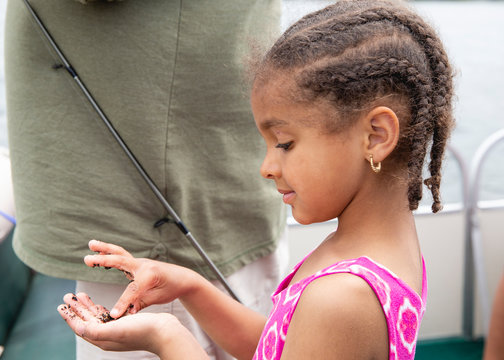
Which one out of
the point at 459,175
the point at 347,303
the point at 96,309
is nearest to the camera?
the point at 347,303

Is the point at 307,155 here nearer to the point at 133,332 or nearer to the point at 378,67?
the point at 378,67

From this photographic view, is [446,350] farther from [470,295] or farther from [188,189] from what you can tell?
[188,189]

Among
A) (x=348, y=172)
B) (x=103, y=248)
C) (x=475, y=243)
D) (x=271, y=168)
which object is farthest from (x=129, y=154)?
(x=475, y=243)

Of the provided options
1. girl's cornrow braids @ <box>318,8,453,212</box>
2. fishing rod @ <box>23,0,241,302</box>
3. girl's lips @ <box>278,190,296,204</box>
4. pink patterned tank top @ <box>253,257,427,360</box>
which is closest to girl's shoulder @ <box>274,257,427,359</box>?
pink patterned tank top @ <box>253,257,427,360</box>

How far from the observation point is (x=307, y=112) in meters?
0.80

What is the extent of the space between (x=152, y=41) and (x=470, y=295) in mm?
2059

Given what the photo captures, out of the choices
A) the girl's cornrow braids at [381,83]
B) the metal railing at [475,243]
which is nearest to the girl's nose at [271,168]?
the girl's cornrow braids at [381,83]

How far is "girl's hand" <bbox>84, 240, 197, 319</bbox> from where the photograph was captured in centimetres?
88

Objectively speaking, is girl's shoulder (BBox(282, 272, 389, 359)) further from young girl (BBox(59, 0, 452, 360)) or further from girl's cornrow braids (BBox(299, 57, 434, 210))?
girl's cornrow braids (BBox(299, 57, 434, 210))

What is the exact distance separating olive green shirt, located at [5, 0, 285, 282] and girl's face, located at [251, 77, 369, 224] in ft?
0.72

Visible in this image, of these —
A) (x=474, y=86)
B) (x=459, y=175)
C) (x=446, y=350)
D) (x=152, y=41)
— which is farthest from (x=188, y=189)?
(x=474, y=86)

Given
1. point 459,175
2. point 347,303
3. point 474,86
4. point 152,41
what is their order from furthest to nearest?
point 474,86, point 459,175, point 152,41, point 347,303

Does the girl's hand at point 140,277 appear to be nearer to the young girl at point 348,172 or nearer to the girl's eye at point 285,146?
the young girl at point 348,172

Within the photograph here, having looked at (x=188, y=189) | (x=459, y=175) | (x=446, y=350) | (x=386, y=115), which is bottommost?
(x=446, y=350)
